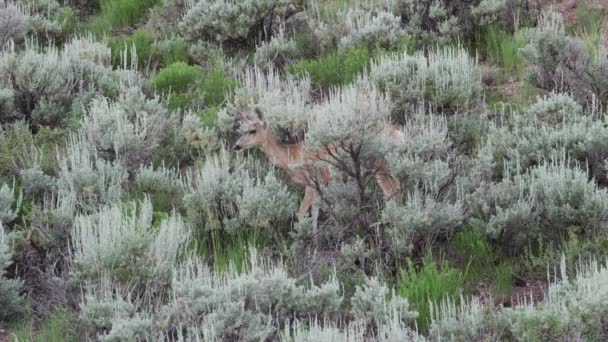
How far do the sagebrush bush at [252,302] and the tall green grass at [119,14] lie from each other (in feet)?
27.8

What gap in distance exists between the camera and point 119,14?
15.6m

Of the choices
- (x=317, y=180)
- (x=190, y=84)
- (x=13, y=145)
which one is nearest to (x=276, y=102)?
(x=190, y=84)

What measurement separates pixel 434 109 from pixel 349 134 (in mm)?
2744

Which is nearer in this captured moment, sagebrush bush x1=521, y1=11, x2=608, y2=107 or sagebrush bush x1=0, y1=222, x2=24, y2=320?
sagebrush bush x1=0, y1=222, x2=24, y2=320

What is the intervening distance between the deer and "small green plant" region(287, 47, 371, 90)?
2.15 m

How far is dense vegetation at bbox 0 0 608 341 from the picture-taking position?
24.1ft

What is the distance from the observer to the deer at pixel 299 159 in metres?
9.38

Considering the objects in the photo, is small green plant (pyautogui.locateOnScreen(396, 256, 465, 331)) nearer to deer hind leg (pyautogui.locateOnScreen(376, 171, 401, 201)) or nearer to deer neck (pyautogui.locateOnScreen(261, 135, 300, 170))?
deer hind leg (pyautogui.locateOnScreen(376, 171, 401, 201))

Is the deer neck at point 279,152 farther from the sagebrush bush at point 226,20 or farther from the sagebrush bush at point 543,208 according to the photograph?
the sagebrush bush at point 226,20

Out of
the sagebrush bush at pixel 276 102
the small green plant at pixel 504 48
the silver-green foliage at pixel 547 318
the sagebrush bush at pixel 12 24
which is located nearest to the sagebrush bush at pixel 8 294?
the silver-green foliage at pixel 547 318

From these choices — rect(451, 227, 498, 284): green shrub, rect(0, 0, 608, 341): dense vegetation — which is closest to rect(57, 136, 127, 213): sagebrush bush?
rect(0, 0, 608, 341): dense vegetation

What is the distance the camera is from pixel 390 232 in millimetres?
8477

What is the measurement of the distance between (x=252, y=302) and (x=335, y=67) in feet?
19.2

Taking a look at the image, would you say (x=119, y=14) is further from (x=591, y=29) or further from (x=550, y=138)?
(x=550, y=138)
